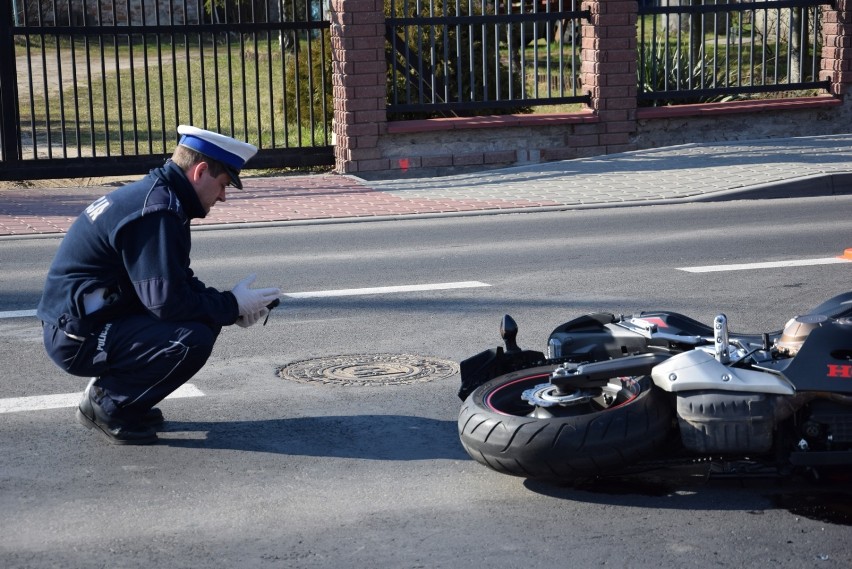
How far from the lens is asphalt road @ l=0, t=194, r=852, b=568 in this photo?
408cm

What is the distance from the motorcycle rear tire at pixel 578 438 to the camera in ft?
14.1

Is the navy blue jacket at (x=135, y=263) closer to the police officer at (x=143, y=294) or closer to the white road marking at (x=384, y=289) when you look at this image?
the police officer at (x=143, y=294)

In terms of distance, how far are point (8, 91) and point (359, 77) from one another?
12.4 ft

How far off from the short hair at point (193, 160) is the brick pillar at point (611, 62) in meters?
10.6

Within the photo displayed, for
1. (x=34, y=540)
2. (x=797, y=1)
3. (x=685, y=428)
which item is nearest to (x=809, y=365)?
(x=685, y=428)

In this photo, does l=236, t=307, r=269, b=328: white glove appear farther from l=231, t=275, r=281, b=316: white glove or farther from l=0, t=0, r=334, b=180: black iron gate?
l=0, t=0, r=334, b=180: black iron gate

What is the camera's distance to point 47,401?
580 centimetres

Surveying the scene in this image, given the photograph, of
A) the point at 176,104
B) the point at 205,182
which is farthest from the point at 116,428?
the point at 176,104

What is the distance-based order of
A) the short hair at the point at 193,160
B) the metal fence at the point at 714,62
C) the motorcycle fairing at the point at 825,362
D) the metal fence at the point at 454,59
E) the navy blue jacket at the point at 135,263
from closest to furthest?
the motorcycle fairing at the point at 825,362, the navy blue jacket at the point at 135,263, the short hair at the point at 193,160, the metal fence at the point at 454,59, the metal fence at the point at 714,62

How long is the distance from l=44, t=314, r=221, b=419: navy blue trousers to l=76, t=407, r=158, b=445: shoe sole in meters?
0.10

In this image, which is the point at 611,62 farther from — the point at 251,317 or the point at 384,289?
the point at 251,317

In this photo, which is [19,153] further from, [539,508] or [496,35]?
[539,508]

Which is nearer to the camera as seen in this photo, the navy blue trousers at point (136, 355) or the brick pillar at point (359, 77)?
the navy blue trousers at point (136, 355)

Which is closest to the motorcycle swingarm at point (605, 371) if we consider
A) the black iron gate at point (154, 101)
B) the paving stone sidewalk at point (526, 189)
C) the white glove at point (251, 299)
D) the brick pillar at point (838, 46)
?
the white glove at point (251, 299)
